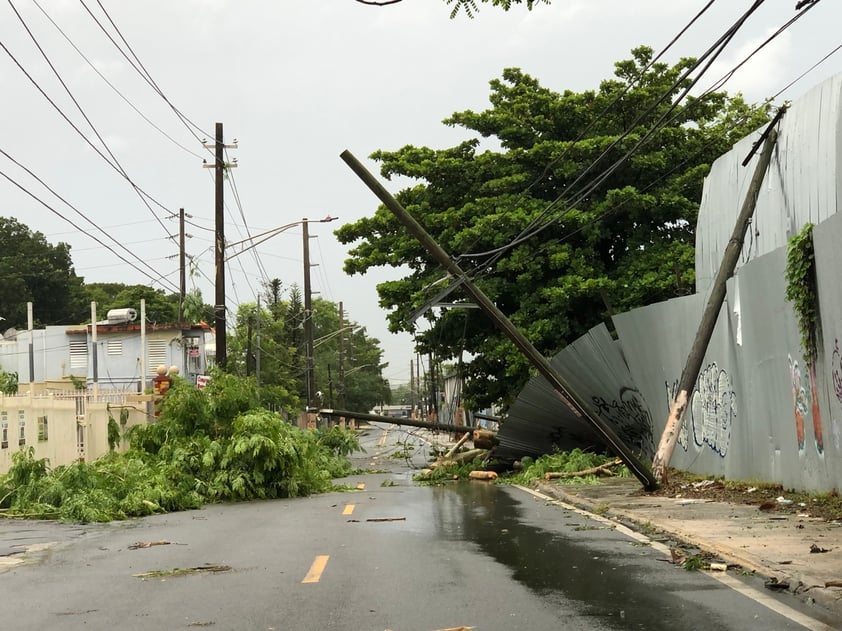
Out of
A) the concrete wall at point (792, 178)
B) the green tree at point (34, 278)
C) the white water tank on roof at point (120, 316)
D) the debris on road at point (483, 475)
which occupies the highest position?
the green tree at point (34, 278)

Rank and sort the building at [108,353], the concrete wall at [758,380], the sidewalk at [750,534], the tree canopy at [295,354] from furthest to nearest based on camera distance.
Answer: the tree canopy at [295,354], the building at [108,353], the concrete wall at [758,380], the sidewalk at [750,534]

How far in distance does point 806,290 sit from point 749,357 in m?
3.44

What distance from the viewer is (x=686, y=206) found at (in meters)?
30.7

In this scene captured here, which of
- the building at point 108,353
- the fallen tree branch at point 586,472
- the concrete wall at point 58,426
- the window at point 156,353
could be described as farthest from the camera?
the window at point 156,353

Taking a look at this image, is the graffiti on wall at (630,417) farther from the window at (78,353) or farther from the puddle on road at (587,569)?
the window at (78,353)

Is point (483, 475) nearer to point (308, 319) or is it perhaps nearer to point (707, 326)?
point (707, 326)

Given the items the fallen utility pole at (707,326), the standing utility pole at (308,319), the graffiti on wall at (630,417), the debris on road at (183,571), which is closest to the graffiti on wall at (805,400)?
the fallen utility pole at (707,326)

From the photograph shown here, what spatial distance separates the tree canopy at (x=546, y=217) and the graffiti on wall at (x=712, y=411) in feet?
26.2

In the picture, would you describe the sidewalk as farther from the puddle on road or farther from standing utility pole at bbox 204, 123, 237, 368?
standing utility pole at bbox 204, 123, 237, 368

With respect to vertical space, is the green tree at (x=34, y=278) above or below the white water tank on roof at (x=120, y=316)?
above

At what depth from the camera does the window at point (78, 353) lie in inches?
2338

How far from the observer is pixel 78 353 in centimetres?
5966

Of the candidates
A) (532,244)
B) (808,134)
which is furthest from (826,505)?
(532,244)

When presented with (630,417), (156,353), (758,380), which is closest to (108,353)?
(156,353)
